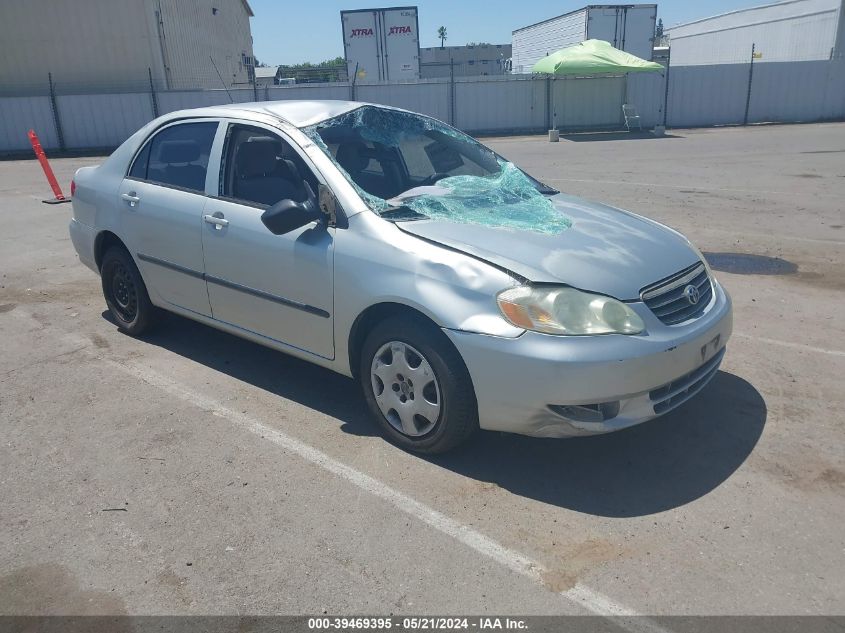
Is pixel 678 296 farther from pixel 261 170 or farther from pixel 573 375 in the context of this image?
pixel 261 170

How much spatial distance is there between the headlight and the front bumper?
0.17ft

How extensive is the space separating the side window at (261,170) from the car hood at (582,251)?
31.7 inches

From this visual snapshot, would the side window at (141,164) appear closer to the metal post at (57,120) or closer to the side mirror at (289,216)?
the side mirror at (289,216)

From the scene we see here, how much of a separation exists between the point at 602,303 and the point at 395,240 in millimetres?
1061

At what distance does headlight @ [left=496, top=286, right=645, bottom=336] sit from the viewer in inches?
128

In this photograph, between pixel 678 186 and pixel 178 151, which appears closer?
pixel 178 151

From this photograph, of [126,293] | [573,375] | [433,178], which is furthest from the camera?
[126,293]

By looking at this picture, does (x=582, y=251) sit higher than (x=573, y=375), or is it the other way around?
(x=582, y=251)

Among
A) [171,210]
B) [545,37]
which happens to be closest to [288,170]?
[171,210]

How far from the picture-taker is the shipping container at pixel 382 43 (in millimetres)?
28688

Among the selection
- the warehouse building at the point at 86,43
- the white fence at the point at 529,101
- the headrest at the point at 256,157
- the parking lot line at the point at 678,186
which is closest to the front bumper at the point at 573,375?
the headrest at the point at 256,157

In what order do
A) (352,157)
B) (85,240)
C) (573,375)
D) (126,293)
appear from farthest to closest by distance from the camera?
(85,240) < (126,293) < (352,157) < (573,375)

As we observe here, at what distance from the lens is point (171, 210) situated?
4.73 m

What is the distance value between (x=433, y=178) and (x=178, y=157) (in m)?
1.76
